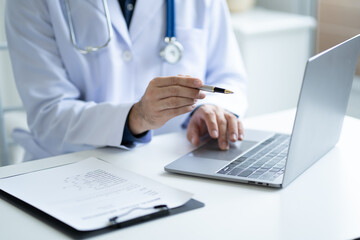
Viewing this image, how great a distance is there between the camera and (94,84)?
60.3 inches

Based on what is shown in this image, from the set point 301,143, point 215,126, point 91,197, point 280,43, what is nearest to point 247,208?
point 301,143

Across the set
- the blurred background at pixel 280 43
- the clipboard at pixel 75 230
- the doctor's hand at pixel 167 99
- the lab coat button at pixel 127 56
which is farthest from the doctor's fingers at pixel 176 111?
the blurred background at pixel 280 43

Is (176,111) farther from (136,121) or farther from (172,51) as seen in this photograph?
(172,51)

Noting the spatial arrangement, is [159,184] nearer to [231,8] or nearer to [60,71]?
[60,71]

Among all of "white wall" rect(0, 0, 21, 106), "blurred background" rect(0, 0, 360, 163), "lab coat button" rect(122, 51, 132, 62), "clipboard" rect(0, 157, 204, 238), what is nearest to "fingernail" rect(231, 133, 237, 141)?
"clipboard" rect(0, 157, 204, 238)

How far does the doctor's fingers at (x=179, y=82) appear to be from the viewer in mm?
1092

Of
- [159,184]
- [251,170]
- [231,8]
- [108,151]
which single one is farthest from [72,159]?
[231,8]

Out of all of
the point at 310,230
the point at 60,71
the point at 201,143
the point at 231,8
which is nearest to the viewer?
the point at 310,230

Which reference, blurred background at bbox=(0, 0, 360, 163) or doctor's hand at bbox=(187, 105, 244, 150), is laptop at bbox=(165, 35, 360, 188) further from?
blurred background at bbox=(0, 0, 360, 163)

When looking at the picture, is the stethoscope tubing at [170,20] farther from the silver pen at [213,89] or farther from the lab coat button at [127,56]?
the silver pen at [213,89]

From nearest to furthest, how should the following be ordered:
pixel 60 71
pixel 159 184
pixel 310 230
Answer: pixel 310 230 < pixel 159 184 < pixel 60 71

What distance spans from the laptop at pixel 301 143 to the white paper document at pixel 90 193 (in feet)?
0.39

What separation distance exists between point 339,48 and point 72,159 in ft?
2.02

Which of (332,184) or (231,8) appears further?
(231,8)
